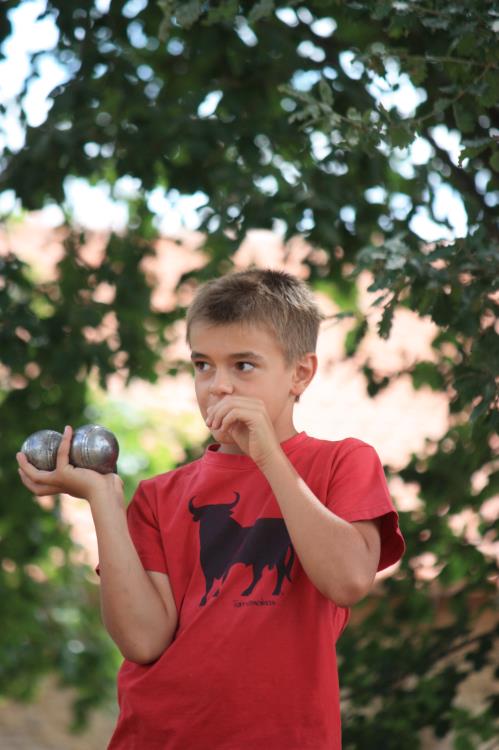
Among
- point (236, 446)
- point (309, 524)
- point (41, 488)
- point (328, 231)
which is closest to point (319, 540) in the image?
point (309, 524)

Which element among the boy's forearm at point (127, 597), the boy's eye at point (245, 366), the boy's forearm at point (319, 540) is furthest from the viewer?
the boy's eye at point (245, 366)

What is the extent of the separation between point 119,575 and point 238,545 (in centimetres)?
25

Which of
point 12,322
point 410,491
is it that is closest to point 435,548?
point 410,491

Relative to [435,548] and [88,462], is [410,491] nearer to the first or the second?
[435,548]

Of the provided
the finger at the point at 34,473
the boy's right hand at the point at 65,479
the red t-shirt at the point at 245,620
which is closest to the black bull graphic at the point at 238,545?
the red t-shirt at the point at 245,620

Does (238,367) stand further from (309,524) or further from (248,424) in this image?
(309,524)

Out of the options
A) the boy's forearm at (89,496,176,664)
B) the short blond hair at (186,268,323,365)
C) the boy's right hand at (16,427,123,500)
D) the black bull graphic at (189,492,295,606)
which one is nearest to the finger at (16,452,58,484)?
the boy's right hand at (16,427,123,500)

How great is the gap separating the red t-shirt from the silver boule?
25 cm

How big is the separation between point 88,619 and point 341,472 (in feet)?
22.2

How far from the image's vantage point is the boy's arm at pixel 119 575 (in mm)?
2379

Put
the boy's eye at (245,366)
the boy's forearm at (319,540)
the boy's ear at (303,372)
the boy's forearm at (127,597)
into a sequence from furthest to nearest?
the boy's ear at (303,372)
the boy's eye at (245,366)
the boy's forearm at (127,597)
the boy's forearm at (319,540)

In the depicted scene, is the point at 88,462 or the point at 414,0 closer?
the point at 88,462

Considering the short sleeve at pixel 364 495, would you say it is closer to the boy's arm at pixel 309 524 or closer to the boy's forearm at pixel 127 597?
the boy's arm at pixel 309 524

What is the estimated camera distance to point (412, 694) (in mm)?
4500
